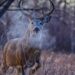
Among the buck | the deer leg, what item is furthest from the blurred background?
the deer leg

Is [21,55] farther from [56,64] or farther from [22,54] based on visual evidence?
[56,64]

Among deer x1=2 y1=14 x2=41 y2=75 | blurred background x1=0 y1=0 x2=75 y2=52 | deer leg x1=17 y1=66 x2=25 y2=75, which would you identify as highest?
blurred background x1=0 y1=0 x2=75 y2=52

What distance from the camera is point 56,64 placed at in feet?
10.0

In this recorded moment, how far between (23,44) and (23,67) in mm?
166

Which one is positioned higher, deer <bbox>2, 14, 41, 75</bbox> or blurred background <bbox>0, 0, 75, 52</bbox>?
blurred background <bbox>0, 0, 75, 52</bbox>

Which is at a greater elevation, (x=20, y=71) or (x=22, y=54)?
(x=22, y=54)

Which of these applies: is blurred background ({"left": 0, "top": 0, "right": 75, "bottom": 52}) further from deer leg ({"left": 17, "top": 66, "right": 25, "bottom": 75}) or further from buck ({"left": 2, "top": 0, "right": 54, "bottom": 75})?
deer leg ({"left": 17, "top": 66, "right": 25, "bottom": 75})

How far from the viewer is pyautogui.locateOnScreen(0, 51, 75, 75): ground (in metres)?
3.03

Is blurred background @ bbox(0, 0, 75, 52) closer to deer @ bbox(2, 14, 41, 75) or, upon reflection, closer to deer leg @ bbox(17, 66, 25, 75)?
deer @ bbox(2, 14, 41, 75)

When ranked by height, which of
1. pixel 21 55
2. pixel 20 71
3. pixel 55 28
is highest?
pixel 55 28

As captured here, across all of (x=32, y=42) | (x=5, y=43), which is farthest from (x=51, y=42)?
(x=5, y=43)

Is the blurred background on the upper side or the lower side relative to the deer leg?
upper

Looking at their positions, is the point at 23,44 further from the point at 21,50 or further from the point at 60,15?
the point at 60,15

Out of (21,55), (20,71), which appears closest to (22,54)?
(21,55)
